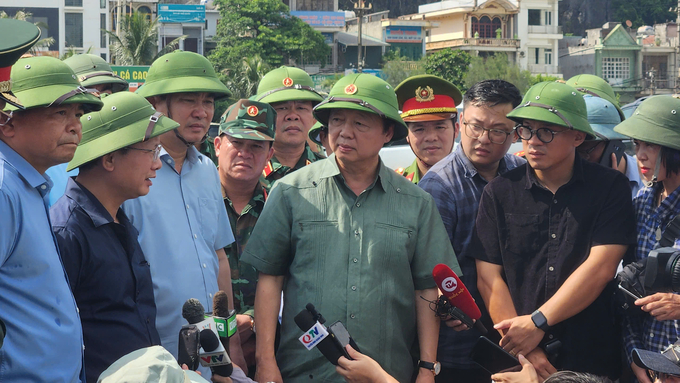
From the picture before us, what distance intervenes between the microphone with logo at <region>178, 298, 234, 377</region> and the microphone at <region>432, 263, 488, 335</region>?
1.02 meters

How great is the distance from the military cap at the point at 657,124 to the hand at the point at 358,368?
176 centimetres

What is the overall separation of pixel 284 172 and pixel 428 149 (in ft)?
3.29

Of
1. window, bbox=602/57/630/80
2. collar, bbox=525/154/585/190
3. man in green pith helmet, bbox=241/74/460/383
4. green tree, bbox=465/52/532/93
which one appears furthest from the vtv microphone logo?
window, bbox=602/57/630/80

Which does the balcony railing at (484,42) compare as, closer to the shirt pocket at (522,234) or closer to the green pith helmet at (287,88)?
the green pith helmet at (287,88)

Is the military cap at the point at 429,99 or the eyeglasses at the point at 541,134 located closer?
the eyeglasses at the point at 541,134

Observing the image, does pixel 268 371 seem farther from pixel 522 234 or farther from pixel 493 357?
pixel 522 234

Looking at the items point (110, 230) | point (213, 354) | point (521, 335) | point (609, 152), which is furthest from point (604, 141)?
point (110, 230)

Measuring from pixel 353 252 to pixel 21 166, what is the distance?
150cm

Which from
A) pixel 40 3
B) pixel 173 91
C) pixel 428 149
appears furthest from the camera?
pixel 40 3

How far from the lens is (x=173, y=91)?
13.9ft

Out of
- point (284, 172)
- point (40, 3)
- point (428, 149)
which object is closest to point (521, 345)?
point (428, 149)

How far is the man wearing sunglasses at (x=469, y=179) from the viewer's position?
4.08 metres

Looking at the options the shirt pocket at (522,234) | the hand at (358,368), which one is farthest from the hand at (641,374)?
the hand at (358,368)

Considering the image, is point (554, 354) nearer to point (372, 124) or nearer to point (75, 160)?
point (372, 124)
